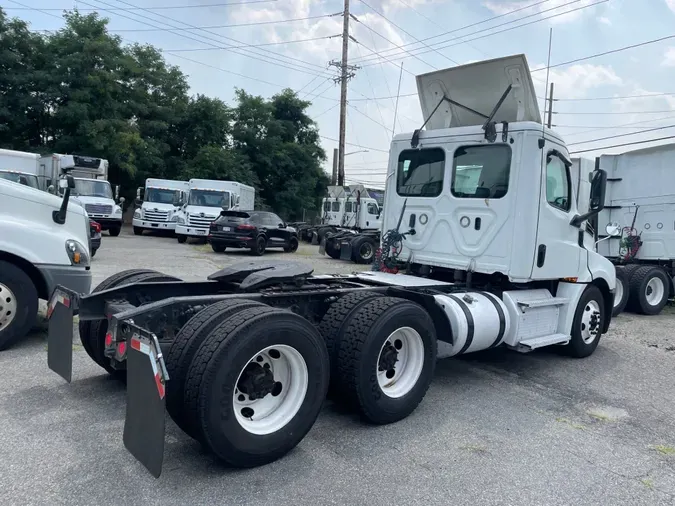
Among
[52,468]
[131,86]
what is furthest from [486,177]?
[131,86]

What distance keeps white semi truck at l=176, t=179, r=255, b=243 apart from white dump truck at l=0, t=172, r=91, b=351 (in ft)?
55.1

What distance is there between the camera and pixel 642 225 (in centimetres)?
1180

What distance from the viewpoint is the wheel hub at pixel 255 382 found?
3.66 meters

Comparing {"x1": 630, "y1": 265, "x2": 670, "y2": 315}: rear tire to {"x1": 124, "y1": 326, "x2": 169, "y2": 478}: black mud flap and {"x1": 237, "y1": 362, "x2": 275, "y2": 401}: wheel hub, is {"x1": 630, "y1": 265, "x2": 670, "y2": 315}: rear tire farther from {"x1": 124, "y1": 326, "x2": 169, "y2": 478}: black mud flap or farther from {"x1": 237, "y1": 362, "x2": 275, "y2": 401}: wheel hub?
{"x1": 124, "y1": 326, "x2": 169, "y2": 478}: black mud flap

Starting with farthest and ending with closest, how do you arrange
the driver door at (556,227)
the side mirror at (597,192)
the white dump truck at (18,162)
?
the white dump truck at (18,162)
the side mirror at (597,192)
the driver door at (556,227)

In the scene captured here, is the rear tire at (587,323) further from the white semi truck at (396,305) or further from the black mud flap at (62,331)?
the black mud flap at (62,331)

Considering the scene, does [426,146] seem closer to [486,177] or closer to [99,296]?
[486,177]

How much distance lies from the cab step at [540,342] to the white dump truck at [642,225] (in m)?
5.10

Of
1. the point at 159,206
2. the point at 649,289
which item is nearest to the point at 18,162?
the point at 159,206

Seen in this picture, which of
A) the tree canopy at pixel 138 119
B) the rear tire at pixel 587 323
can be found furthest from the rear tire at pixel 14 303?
the tree canopy at pixel 138 119

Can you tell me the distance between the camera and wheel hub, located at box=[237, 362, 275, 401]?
3.66 m

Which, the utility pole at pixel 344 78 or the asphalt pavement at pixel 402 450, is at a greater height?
the utility pole at pixel 344 78

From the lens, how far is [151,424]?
121 inches

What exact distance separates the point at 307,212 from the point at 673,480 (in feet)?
125
